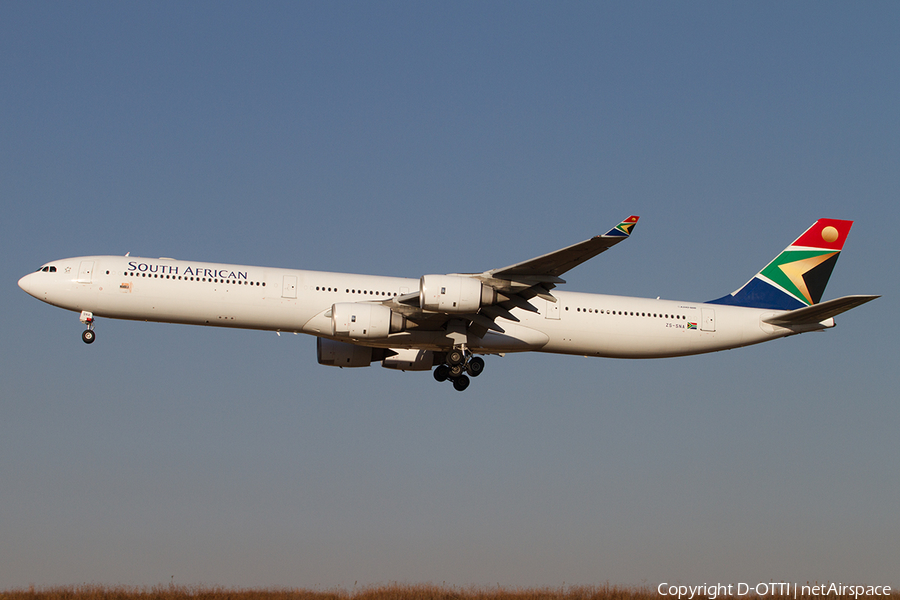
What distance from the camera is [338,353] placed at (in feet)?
126

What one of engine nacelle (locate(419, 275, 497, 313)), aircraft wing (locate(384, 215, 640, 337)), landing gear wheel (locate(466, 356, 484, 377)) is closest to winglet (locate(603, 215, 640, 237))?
aircraft wing (locate(384, 215, 640, 337))

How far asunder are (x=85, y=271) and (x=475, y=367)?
14889 millimetres

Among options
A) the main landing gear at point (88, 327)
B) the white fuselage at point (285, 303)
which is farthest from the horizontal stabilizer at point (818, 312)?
the main landing gear at point (88, 327)

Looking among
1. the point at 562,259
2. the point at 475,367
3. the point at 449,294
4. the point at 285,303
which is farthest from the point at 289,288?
Answer: the point at 562,259

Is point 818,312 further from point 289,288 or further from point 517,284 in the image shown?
point 289,288

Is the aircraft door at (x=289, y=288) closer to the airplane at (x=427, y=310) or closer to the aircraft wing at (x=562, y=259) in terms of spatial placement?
the airplane at (x=427, y=310)

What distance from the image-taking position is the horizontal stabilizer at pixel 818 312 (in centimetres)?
3459

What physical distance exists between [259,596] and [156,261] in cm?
1273

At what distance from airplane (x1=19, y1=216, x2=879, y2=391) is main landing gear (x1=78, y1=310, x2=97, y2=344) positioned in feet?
0.12


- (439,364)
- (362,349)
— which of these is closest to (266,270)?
(362,349)

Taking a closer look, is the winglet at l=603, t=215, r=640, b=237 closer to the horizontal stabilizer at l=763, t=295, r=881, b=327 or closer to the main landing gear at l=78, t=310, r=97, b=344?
the horizontal stabilizer at l=763, t=295, r=881, b=327

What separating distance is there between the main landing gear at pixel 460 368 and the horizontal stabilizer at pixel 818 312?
39.6ft

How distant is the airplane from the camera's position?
33.0 metres

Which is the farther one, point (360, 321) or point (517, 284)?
point (360, 321)
